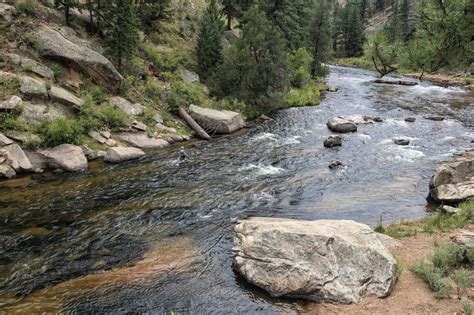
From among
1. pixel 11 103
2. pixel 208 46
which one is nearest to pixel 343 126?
pixel 208 46

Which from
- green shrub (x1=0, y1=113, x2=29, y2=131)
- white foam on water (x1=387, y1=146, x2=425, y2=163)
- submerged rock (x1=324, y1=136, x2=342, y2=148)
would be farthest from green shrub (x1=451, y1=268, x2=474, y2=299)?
green shrub (x1=0, y1=113, x2=29, y2=131)

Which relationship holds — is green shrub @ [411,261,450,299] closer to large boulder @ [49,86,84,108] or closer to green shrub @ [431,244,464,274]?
green shrub @ [431,244,464,274]

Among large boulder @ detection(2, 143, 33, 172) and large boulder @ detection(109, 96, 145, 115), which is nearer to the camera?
large boulder @ detection(2, 143, 33, 172)

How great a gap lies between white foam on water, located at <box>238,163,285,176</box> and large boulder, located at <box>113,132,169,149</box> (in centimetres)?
708

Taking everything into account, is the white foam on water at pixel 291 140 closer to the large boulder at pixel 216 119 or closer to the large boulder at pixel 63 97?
the large boulder at pixel 216 119

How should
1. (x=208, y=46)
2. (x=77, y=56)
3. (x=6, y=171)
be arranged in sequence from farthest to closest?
(x=208, y=46)
(x=77, y=56)
(x=6, y=171)

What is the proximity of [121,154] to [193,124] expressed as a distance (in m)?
8.14

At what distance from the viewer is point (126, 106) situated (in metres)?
28.5

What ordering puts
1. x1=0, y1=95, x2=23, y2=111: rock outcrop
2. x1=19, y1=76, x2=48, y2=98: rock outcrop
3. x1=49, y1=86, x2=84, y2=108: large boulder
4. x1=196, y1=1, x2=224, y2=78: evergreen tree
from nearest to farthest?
x1=0, y1=95, x2=23, y2=111: rock outcrop → x1=19, y1=76, x2=48, y2=98: rock outcrop → x1=49, y1=86, x2=84, y2=108: large boulder → x1=196, y1=1, x2=224, y2=78: evergreen tree

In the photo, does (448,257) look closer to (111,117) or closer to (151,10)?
(111,117)

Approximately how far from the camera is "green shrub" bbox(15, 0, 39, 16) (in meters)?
28.1

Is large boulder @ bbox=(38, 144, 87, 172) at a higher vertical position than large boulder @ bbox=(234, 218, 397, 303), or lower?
higher

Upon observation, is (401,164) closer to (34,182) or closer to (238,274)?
(238,274)

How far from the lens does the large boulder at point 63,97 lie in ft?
80.8
